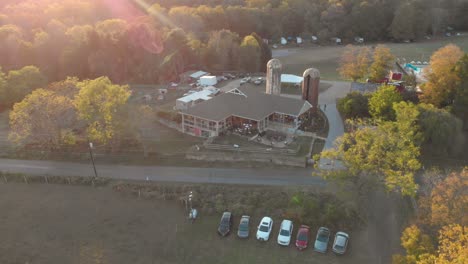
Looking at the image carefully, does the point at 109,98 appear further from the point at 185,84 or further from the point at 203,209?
the point at 185,84

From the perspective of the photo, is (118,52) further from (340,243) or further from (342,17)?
(342,17)

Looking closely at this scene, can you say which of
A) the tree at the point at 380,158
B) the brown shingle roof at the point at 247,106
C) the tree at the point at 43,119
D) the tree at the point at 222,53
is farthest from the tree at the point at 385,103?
the tree at the point at 43,119

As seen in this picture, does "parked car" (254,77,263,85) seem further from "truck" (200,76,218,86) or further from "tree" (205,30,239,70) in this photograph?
"tree" (205,30,239,70)

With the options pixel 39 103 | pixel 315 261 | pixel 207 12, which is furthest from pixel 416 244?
pixel 207 12

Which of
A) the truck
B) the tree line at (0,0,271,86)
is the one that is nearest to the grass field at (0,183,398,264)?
the truck

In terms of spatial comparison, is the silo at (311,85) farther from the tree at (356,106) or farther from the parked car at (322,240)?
the parked car at (322,240)

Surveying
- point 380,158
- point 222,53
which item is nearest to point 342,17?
point 222,53
